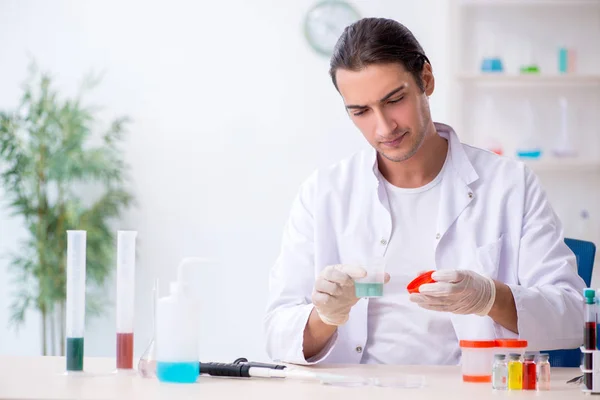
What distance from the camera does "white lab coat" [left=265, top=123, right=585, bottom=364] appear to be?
189cm

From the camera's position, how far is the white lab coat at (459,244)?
1.89 m

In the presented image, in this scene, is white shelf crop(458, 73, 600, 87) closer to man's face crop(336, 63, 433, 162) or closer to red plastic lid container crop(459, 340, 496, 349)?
man's face crop(336, 63, 433, 162)

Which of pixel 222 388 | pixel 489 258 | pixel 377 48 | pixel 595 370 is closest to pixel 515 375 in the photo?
pixel 595 370

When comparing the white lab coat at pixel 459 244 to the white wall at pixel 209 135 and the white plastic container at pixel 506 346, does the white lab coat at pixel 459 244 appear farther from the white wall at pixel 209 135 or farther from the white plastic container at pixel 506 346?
the white wall at pixel 209 135

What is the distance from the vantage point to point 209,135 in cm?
438

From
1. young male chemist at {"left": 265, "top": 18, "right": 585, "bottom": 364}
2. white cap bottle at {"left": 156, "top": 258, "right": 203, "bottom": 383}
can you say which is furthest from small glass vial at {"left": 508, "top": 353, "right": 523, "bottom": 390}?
white cap bottle at {"left": 156, "top": 258, "right": 203, "bottom": 383}

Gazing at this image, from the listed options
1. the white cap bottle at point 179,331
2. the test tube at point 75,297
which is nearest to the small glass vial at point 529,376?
the white cap bottle at point 179,331

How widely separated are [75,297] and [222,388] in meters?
0.35

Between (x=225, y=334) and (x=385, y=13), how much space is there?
1.85 m

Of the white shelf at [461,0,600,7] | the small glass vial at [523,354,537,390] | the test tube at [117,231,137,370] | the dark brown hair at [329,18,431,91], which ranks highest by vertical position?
the white shelf at [461,0,600,7]

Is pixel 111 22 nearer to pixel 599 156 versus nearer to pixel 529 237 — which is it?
pixel 599 156

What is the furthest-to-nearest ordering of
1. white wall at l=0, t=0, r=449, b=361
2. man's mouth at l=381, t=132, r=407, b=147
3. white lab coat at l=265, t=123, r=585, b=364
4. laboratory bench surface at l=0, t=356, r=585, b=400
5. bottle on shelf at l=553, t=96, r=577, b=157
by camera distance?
white wall at l=0, t=0, r=449, b=361 → bottle on shelf at l=553, t=96, r=577, b=157 → man's mouth at l=381, t=132, r=407, b=147 → white lab coat at l=265, t=123, r=585, b=364 → laboratory bench surface at l=0, t=356, r=585, b=400

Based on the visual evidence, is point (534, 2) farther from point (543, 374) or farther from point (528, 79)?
point (543, 374)

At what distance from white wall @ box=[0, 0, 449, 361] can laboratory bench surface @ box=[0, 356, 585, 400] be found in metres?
2.72
